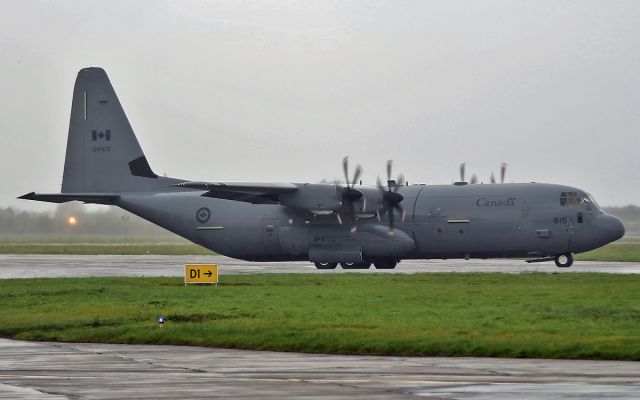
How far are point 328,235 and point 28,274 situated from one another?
48.0 feet

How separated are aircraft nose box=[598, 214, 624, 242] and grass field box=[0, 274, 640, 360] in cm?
667

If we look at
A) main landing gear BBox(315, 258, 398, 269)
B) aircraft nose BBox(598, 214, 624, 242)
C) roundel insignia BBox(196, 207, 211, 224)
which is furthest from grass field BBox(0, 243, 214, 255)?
aircraft nose BBox(598, 214, 624, 242)

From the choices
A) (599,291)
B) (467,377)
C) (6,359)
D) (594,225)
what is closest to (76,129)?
(594,225)

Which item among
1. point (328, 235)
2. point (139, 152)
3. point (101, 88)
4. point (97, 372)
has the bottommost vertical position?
point (97, 372)

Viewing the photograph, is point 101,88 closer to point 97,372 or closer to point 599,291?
point 599,291

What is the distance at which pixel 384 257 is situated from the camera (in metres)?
52.3

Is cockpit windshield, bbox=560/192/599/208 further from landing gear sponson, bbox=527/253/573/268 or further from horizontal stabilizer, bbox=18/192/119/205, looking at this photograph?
horizontal stabilizer, bbox=18/192/119/205

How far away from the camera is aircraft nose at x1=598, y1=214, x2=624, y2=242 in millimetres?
49719

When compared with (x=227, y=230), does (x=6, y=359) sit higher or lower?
lower

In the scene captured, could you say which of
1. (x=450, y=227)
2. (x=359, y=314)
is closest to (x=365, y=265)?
(x=450, y=227)

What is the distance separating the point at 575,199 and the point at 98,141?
26.6 meters

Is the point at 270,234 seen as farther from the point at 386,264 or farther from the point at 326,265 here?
the point at 386,264

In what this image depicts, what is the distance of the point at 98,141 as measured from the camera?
5959 cm

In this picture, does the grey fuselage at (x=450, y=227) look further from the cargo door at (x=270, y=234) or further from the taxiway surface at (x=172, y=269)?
the taxiway surface at (x=172, y=269)
